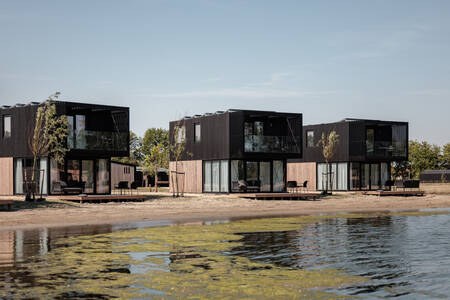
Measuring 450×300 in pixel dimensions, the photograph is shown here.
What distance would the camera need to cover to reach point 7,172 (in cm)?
3556

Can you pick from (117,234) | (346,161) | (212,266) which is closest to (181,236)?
(117,234)

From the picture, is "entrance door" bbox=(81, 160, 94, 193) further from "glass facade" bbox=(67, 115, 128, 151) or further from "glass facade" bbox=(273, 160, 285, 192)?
"glass facade" bbox=(273, 160, 285, 192)

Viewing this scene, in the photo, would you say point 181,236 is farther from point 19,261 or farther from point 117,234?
point 19,261

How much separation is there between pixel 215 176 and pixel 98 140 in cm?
796

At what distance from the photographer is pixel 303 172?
4959cm

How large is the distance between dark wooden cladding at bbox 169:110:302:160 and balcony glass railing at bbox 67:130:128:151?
18.0ft

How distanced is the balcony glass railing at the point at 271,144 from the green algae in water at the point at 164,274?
21.6 meters

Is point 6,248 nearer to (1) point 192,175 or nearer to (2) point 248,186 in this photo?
(2) point 248,186

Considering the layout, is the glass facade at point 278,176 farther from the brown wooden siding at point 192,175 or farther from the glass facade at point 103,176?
the glass facade at point 103,176

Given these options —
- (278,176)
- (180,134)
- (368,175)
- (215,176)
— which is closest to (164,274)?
(215,176)

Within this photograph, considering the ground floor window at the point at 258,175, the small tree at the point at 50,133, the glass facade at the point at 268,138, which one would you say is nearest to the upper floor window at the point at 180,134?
the ground floor window at the point at 258,175

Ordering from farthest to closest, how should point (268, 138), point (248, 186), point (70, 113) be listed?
1. point (268, 138)
2. point (248, 186)
3. point (70, 113)

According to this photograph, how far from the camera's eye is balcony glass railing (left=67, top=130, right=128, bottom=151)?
33.9 metres

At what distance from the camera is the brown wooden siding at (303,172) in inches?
1924
